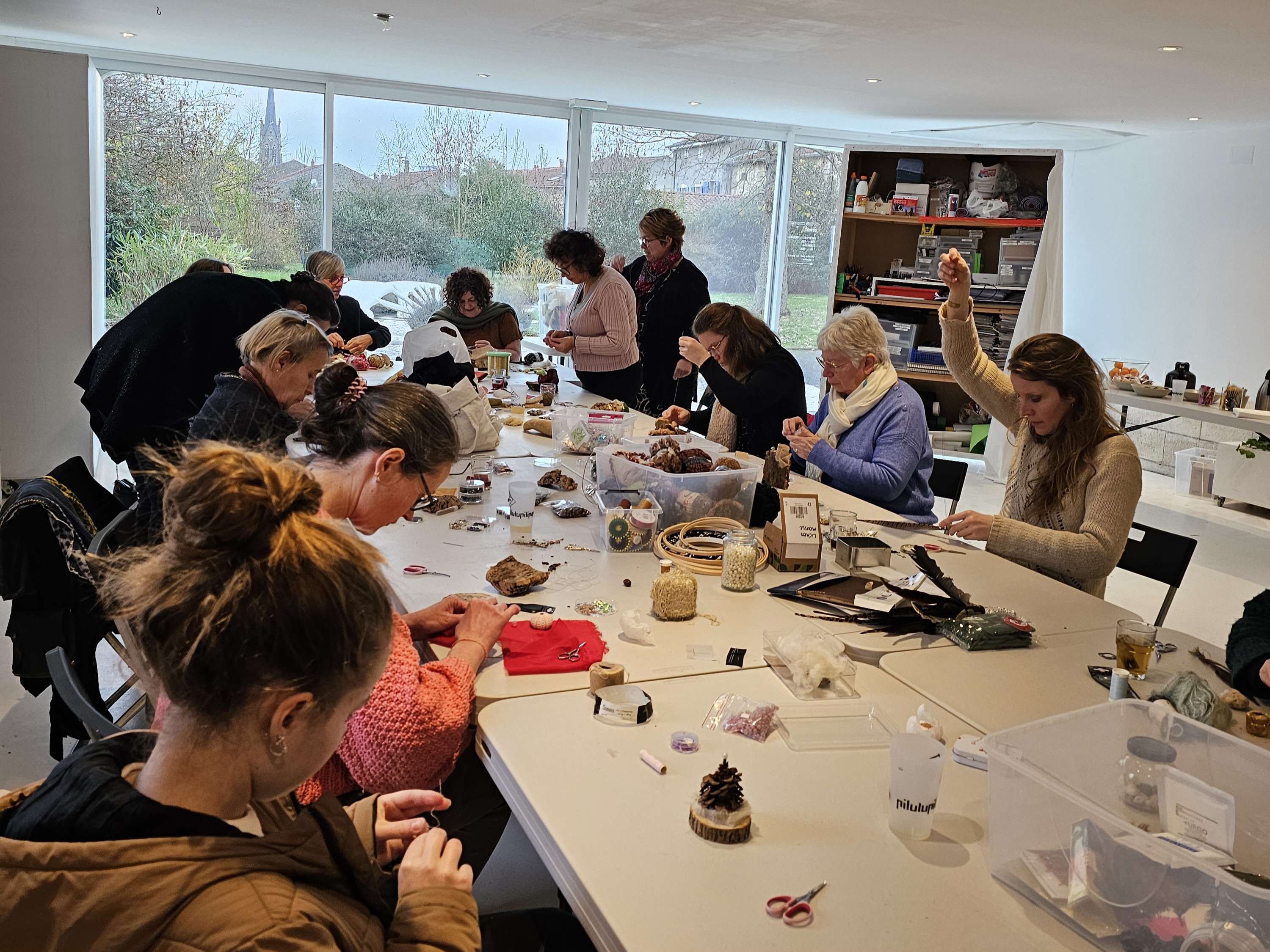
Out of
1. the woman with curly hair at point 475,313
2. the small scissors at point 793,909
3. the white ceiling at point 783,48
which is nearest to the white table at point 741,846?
the small scissors at point 793,909

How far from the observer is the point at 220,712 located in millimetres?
1009

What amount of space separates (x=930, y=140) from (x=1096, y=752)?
357 inches

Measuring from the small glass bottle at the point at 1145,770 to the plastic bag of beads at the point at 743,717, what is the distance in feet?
1.86

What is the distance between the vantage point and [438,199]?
A: 8.62 metres

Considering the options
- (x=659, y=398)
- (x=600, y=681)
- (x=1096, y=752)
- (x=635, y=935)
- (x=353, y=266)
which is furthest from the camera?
(x=353, y=266)

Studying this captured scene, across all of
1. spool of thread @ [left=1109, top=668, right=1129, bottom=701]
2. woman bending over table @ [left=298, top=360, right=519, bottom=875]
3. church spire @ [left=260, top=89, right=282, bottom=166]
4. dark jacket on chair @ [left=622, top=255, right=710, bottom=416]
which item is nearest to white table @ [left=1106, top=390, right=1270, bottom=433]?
dark jacket on chair @ [left=622, top=255, right=710, bottom=416]

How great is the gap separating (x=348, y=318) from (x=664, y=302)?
7.44 feet

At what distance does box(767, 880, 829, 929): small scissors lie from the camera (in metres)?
1.22

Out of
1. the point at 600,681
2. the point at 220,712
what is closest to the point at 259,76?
the point at 600,681

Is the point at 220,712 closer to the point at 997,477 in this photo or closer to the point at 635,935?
the point at 635,935

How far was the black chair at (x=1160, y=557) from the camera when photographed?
2.90 m

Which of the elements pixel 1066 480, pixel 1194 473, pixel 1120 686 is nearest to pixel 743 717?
pixel 1120 686

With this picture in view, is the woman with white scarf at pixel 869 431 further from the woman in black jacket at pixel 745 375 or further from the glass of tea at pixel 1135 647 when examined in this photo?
the glass of tea at pixel 1135 647

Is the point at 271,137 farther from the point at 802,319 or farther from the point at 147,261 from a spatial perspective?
the point at 802,319
